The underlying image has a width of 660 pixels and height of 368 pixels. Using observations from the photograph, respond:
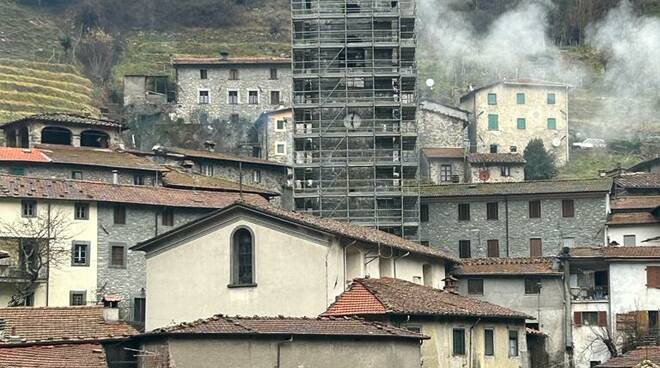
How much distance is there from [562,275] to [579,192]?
35.1 feet

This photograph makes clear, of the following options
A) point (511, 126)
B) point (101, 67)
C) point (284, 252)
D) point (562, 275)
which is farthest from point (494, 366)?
point (101, 67)

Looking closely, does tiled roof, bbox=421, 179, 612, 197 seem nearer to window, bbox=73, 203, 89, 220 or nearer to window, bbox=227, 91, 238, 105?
window, bbox=73, 203, 89, 220

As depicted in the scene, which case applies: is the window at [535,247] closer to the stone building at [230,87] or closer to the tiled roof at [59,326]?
the stone building at [230,87]

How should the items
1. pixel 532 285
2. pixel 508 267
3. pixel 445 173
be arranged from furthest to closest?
1. pixel 445 173
2. pixel 508 267
3. pixel 532 285

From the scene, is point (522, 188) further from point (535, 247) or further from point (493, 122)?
point (493, 122)

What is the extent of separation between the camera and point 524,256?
9100 cm

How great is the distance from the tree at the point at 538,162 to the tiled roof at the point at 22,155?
39.7m

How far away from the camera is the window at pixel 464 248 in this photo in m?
91.8

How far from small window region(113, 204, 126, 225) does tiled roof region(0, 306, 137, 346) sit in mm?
24607

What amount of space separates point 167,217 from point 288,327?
33.6 meters

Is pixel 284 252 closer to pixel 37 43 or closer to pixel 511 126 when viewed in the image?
pixel 511 126

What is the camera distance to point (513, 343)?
64.0 metres

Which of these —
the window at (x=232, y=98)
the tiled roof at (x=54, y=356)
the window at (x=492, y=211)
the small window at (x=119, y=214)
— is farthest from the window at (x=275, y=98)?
the tiled roof at (x=54, y=356)

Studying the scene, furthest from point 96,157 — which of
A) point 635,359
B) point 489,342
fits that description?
point 635,359
